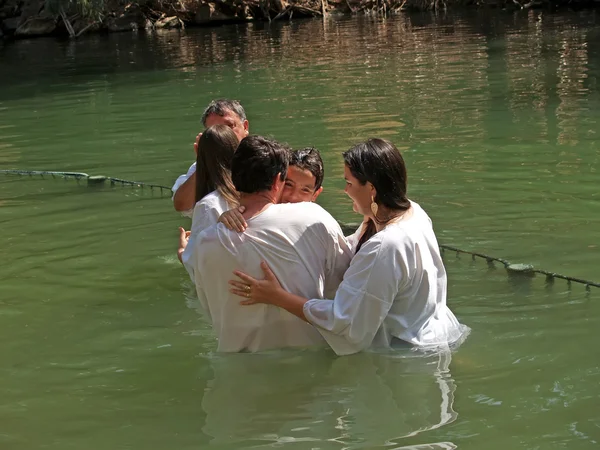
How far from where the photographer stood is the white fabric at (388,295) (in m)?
4.83

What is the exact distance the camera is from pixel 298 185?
18.6 feet

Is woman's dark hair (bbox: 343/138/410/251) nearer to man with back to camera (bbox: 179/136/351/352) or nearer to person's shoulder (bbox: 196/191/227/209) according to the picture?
man with back to camera (bbox: 179/136/351/352)

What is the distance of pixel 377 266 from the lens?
481 cm

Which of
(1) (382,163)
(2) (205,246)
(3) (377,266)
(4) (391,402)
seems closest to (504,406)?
(4) (391,402)

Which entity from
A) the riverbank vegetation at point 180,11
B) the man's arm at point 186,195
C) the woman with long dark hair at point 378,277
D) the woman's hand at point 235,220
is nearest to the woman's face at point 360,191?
the woman with long dark hair at point 378,277

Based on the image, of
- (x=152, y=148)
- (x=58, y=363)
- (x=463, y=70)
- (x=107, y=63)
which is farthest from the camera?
(x=107, y=63)

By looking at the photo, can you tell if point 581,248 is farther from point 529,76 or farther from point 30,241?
point 529,76

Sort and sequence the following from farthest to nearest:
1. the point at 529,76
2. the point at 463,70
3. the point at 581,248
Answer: the point at 463,70 → the point at 529,76 → the point at 581,248

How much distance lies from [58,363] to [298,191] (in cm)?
192

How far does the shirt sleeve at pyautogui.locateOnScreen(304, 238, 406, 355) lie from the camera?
4.82 meters

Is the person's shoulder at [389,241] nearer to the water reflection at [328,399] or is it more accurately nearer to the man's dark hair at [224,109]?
the water reflection at [328,399]

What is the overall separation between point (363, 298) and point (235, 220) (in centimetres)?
78

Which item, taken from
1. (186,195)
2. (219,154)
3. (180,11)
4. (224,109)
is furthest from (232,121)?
(180,11)

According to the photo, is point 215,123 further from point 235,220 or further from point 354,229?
point 354,229
